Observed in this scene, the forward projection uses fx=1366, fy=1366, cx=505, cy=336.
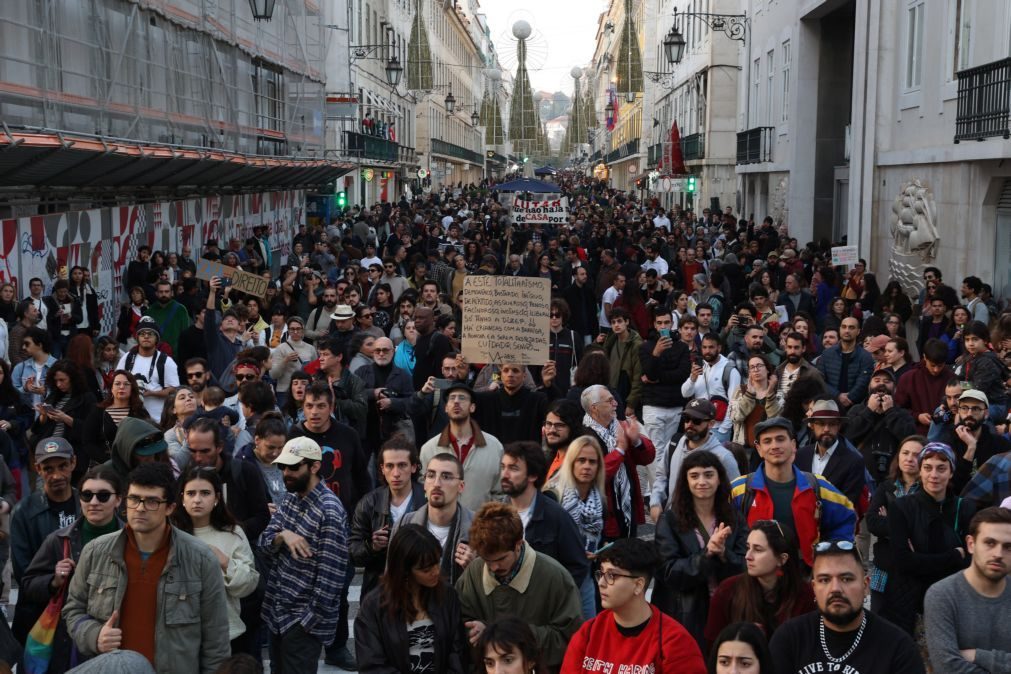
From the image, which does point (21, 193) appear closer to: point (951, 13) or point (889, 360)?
point (889, 360)

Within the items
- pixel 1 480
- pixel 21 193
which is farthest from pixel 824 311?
pixel 1 480

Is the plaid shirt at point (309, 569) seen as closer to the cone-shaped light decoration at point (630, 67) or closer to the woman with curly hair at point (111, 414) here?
the woman with curly hair at point (111, 414)

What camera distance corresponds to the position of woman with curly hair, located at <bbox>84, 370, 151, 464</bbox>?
893 cm

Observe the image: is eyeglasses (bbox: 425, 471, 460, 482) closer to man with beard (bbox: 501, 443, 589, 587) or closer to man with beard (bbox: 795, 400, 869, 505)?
man with beard (bbox: 501, 443, 589, 587)

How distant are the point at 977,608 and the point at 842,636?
0.80m

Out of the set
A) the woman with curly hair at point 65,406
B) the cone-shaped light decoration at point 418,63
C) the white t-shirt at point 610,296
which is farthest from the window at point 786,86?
the woman with curly hair at point 65,406

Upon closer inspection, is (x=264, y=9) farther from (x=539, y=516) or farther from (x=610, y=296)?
(x=539, y=516)

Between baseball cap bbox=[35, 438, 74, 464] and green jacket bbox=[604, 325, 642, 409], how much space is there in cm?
605

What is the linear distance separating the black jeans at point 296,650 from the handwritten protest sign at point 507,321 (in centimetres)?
445

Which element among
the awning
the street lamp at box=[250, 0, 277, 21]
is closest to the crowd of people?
the awning

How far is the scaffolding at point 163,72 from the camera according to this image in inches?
667

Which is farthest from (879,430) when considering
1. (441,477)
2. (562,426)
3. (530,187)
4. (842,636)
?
(530,187)

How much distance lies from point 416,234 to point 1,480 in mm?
21319

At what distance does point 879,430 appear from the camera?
9109mm
